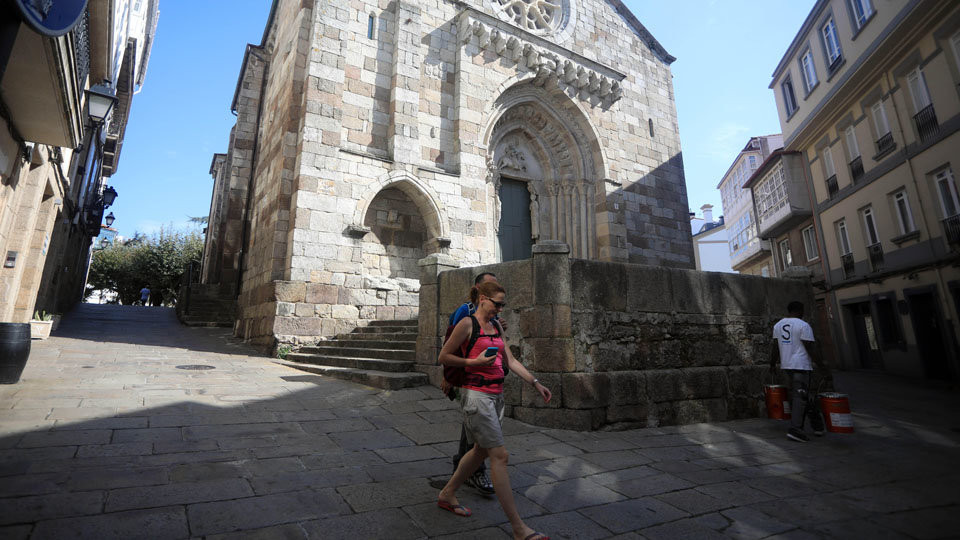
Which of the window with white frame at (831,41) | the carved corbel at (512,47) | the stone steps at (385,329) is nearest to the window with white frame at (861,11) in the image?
the window with white frame at (831,41)

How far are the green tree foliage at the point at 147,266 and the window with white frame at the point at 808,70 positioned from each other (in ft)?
104

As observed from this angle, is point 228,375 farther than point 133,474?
Yes

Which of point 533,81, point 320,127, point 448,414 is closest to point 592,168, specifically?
point 533,81

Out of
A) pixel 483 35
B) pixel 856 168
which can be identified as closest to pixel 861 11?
pixel 856 168

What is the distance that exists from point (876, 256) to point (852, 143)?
3.79 metres

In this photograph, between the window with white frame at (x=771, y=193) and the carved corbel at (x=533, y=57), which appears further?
the window with white frame at (x=771, y=193)

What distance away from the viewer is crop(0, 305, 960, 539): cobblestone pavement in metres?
2.43

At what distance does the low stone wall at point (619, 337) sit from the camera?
4969 mm

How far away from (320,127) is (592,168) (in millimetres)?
7799

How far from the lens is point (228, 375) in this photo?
6363 mm

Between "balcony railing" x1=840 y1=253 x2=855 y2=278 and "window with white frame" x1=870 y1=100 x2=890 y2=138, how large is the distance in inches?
153

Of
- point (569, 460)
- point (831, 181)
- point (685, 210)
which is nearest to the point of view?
point (569, 460)

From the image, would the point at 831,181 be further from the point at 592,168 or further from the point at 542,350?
the point at 542,350

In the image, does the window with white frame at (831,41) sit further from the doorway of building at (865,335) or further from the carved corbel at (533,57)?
the carved corbel at (533,57)
